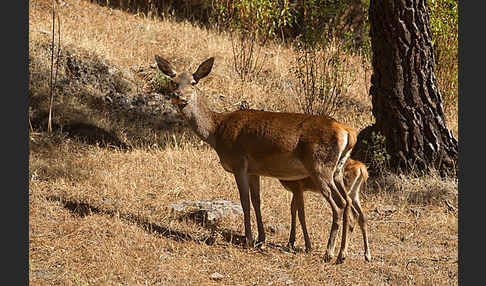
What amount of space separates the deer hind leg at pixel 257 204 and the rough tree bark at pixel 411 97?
3275mm

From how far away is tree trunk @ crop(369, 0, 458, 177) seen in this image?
10.1 metres

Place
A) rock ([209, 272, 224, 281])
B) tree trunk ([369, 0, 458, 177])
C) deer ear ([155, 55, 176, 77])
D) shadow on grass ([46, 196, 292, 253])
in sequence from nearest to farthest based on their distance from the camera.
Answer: rock ([209, 272, 224, 281])
shadow on grass ([46, 196, 292, 253])
deer ear ([155, 55, 176, 77])
tree trunk ([369, 0, 458, 177])

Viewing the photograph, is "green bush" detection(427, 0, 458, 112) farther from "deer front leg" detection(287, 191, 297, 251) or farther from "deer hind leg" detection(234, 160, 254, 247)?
Answer: "deer hind leg" detection(234, 160, 254, 247)

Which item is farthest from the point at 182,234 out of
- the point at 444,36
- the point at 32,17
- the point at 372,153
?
the point at 32,17

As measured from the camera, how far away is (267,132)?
7289 mm

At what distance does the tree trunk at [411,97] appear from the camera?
33.2 feet

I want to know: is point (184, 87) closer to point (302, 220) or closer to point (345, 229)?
point (302, 220)

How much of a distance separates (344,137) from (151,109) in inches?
263

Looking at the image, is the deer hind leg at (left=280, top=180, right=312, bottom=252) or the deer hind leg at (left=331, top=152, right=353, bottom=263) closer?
the deer hind leg at (left=331, top=152, right=353, bottom=263)

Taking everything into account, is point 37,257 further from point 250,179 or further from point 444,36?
point 444,36

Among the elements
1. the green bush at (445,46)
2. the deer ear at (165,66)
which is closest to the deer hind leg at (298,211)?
the deer ear at (165,66)

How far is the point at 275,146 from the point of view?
7.16m

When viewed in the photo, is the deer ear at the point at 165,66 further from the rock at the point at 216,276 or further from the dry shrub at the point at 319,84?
the dry shrub at the point at 319,84

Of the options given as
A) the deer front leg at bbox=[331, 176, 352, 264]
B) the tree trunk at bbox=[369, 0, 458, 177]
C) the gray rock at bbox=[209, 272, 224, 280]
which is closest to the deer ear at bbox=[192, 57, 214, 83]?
the deer front leg at bbox=[331, 176, 352, 264]
